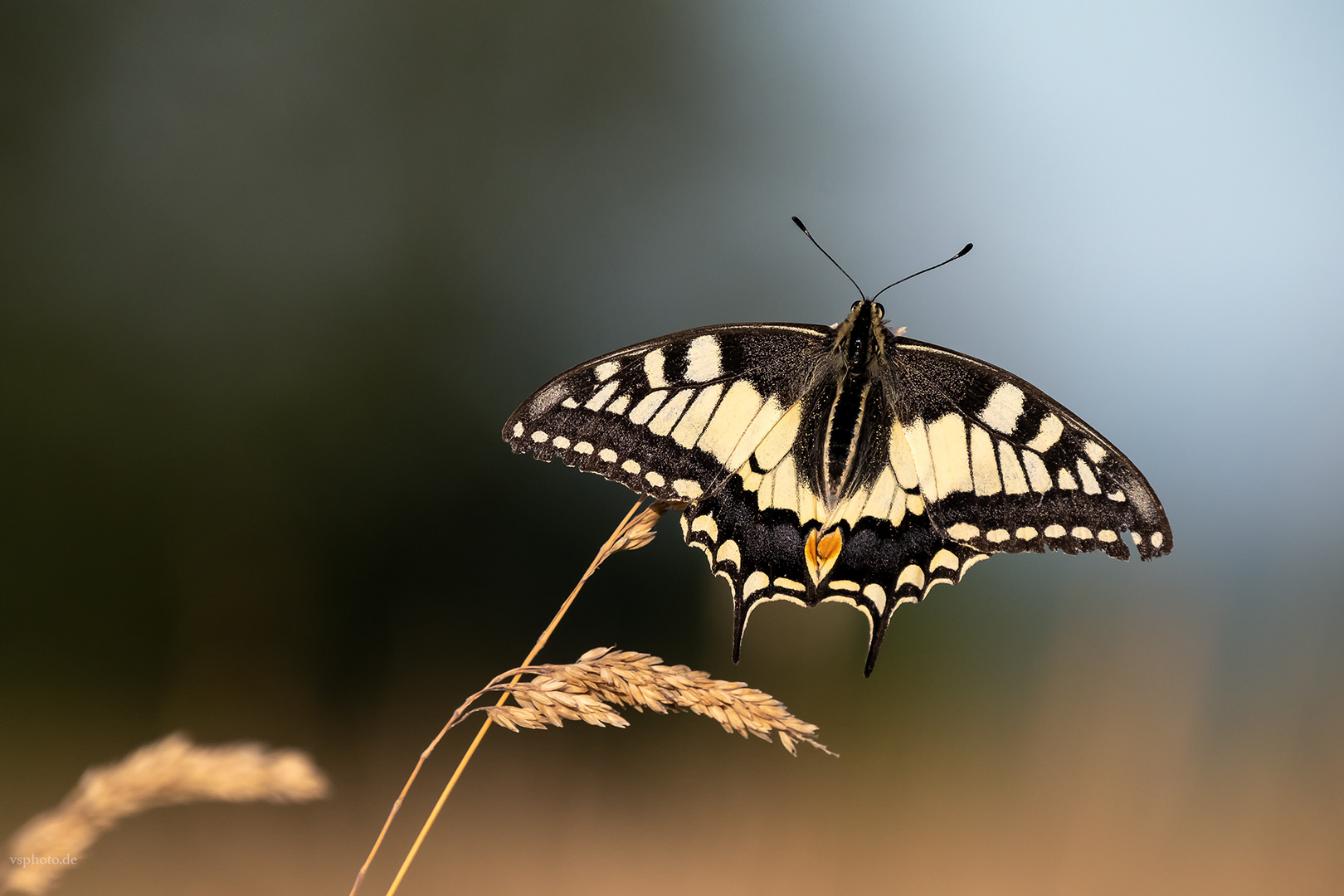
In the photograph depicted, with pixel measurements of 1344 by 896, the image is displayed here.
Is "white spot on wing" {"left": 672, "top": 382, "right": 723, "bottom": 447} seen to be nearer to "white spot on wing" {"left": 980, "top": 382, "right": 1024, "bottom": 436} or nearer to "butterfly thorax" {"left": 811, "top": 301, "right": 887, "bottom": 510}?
"butterfly thorax" {"left": 811, "top": 301, "right": 887, "bottom": 510}

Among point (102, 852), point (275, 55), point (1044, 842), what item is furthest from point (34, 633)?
point (1044, 842)

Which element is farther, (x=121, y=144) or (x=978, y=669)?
(x=121, y=144)

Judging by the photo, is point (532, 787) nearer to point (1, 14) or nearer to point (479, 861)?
point (479, 861)

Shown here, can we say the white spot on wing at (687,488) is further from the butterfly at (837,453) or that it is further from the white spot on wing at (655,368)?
the white spot on wing at (655,368)

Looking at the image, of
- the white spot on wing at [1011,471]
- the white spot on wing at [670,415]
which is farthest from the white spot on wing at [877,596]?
the white spot on wing at [670,415]

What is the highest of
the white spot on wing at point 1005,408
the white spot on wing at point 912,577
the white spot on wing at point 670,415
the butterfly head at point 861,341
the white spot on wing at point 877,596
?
the butterfly head at point 861,341

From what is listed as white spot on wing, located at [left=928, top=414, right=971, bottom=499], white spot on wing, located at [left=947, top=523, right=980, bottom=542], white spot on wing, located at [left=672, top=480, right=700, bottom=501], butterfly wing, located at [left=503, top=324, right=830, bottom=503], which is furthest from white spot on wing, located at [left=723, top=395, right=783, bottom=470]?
white spot on wing, located at [left=947, top=523, right=980, bottom=542]
